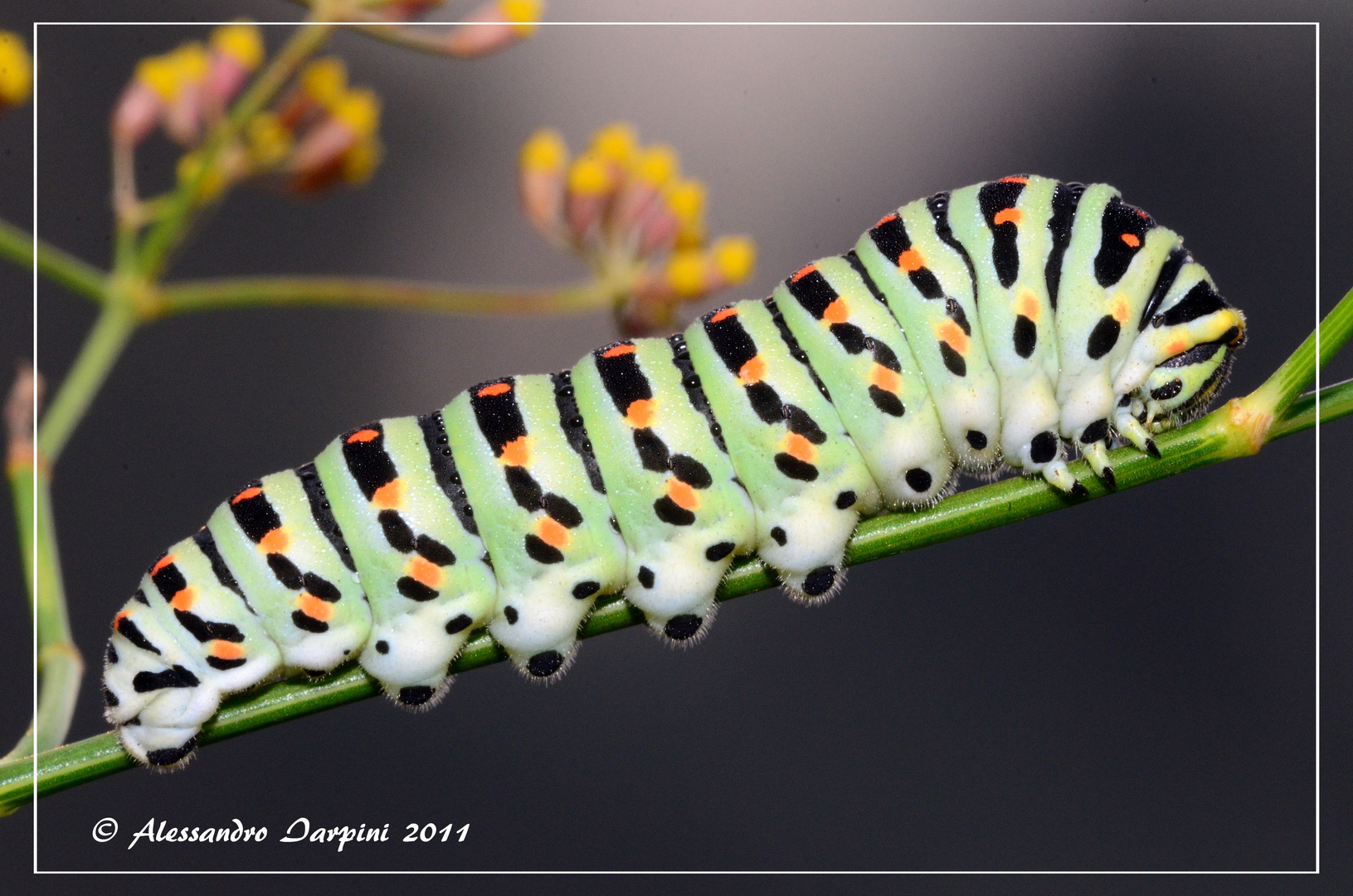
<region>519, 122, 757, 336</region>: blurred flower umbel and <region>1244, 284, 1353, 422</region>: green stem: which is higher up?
<region>519, 122, 757, 336</region>: blurred flower umbel

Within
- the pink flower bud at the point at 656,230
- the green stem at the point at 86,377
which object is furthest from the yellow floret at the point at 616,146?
the green stem at the point at 86,377

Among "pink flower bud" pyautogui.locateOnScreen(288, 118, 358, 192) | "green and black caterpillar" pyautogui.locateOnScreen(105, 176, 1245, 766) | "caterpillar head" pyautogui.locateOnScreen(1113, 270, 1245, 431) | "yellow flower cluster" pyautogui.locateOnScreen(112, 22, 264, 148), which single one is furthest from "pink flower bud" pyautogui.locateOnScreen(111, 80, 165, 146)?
"caterpillar head" pyautogui.locateOnScreen(1113, 270, 1245, 431)

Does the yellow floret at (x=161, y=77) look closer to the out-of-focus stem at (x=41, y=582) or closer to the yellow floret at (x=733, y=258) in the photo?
the out-of-focus stem at (x=41, y=582)

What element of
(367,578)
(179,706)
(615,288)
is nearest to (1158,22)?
(615,288)

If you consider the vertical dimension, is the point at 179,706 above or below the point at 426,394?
below

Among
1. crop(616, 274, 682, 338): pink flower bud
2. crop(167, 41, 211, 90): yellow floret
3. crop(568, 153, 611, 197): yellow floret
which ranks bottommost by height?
crop(616, 274, 682, 338): pink flower bud

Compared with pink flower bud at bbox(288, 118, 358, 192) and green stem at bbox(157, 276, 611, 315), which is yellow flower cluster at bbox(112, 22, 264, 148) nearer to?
pink flower bud at bbox(288, 118, 358, 192)

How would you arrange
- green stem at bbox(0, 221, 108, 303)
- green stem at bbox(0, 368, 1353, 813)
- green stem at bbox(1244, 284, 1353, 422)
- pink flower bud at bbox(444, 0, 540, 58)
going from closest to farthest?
green stem at bbox(1244, 284, 1353, 422) < green stem at bbox(0, 368, 1353, 813) < green stem at bbox(0, 221, 108, 303) < pink flower bud at bbox(444, 0, 540, 58)

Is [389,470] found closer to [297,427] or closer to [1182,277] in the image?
[1182,277]
